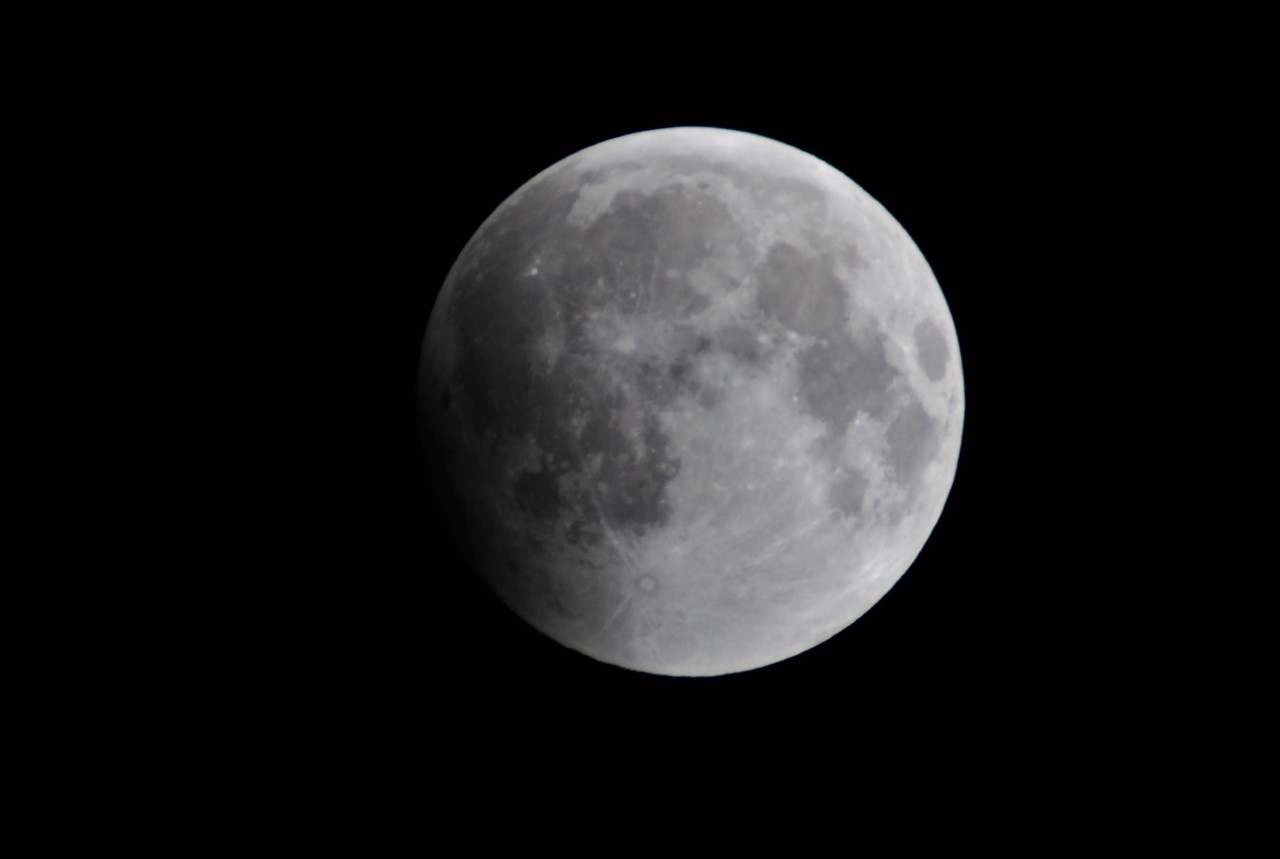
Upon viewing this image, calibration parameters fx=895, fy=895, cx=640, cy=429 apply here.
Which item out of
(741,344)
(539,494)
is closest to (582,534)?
(539,494)

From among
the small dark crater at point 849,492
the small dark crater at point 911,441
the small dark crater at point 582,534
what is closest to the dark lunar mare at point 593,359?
the small dark crater at point 582,534

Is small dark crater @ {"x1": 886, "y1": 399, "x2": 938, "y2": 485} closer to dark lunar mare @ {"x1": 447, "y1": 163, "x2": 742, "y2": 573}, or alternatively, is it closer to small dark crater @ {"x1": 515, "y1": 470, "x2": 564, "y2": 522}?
dark lunar mare @ {"x1": 447, "y1": 163, "x2": 742, "y2": 573}

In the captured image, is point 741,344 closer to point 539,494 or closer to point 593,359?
point 593,359

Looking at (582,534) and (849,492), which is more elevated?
(849,492)

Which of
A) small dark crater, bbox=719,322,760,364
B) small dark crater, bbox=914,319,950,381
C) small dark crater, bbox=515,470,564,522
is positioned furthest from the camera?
small dark crater, bbox=914,319,950,381

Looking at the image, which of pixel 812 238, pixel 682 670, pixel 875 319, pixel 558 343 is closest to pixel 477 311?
pixel 558 343

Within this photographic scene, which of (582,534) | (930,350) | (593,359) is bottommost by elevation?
(582,534)

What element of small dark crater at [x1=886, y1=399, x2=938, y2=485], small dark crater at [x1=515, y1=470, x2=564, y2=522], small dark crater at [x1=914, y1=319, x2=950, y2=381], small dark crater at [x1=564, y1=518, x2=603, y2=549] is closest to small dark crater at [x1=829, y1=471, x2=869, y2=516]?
small dark crater at [x1=886, y1=399, x2=938, y2=485]

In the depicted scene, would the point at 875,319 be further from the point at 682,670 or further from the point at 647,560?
the point at 682,670
